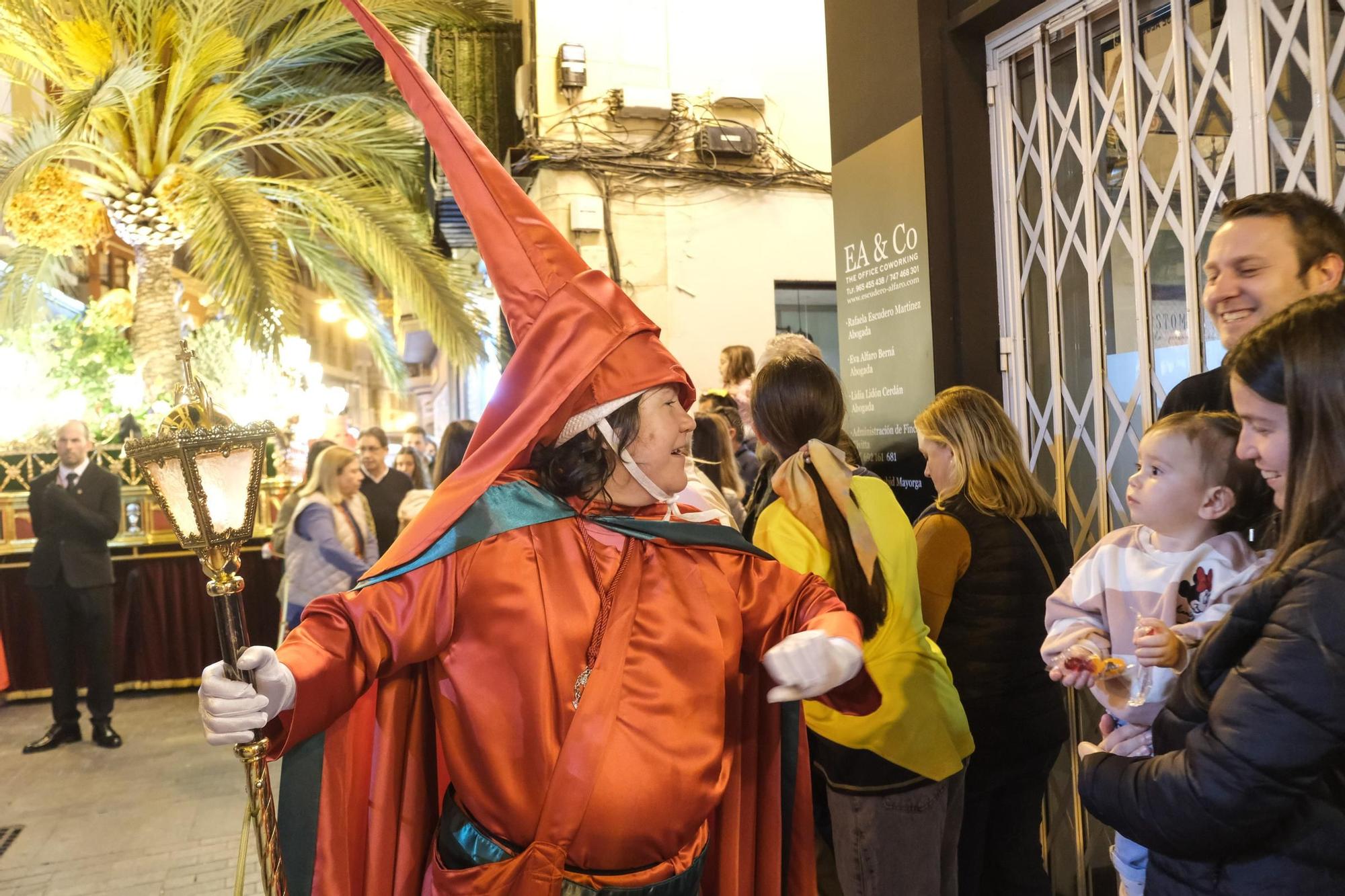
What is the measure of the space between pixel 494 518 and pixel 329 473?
150 inches

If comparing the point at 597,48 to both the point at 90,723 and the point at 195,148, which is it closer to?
the point at 195,148

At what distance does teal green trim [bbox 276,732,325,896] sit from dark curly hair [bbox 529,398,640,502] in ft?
2.18

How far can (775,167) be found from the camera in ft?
24.6

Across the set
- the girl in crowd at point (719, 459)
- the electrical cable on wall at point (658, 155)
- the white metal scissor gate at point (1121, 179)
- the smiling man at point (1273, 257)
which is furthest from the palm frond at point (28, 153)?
the smiling man at point (1273, 257)

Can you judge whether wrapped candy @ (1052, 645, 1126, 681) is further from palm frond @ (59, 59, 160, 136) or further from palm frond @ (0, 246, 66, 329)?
palm frond @ (0, 246, 66, 329)

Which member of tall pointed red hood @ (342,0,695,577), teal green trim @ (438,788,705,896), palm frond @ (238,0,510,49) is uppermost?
palm frond @ (238,0,510,49)

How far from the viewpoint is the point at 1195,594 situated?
184 cm

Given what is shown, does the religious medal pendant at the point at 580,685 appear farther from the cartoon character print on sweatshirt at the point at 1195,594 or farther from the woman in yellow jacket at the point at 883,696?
the cartoon character print on sweatshirt at the point at 1195,594

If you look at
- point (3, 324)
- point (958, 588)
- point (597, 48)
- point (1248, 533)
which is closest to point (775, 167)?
point (597, 48)

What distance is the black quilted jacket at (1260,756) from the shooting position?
4.09ft

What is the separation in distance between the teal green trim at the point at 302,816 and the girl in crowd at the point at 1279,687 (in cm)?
142

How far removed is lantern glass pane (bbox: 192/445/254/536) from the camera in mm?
1434

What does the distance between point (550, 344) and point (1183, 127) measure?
6.86ft

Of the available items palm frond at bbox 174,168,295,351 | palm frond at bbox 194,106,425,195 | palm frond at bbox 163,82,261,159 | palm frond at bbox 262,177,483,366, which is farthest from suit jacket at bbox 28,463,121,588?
palm frond at bbox 194,106,425,195
